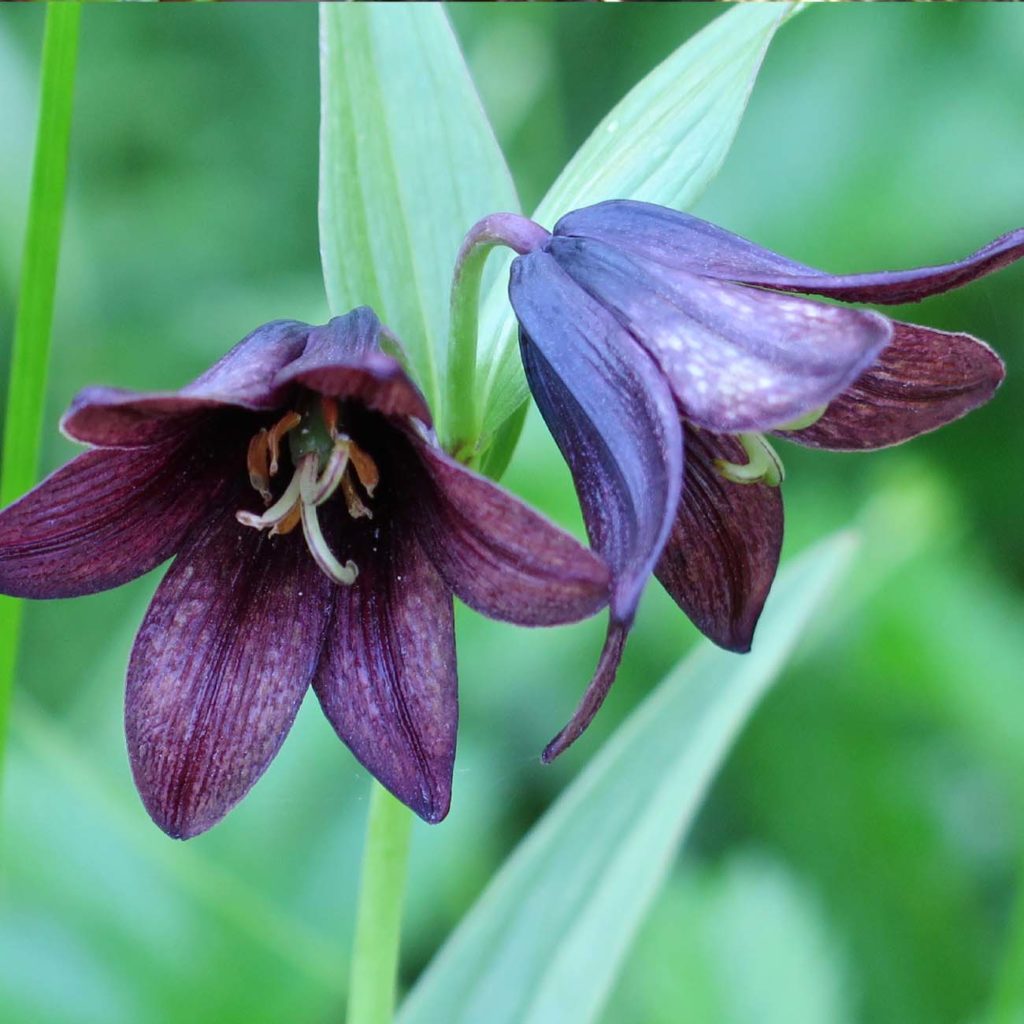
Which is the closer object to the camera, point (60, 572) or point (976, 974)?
point (60, 572)

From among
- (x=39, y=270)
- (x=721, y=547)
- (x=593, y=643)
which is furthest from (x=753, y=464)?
(x=593, y=643)

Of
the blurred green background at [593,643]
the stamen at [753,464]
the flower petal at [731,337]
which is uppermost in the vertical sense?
the flower petal at [731,337]

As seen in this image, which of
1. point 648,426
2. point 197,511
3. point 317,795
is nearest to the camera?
point 648,426

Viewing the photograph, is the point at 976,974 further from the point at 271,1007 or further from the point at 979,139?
the point at 979,139

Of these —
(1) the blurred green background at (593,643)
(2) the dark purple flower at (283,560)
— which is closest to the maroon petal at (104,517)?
(2) the dark purple flower at (283,560)

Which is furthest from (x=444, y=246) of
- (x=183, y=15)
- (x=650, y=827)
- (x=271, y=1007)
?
(x=183, y=15)

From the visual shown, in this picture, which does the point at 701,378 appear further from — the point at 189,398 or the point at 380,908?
the point at 380,908

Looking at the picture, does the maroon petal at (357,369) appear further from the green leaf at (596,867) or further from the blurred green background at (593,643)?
the blurred green background at (593,643)

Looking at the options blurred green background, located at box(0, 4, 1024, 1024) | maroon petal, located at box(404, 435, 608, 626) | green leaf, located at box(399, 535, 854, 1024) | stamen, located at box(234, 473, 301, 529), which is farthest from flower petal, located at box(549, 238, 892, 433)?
blurred green background, located at box(0, 4, 1024, 1024)
